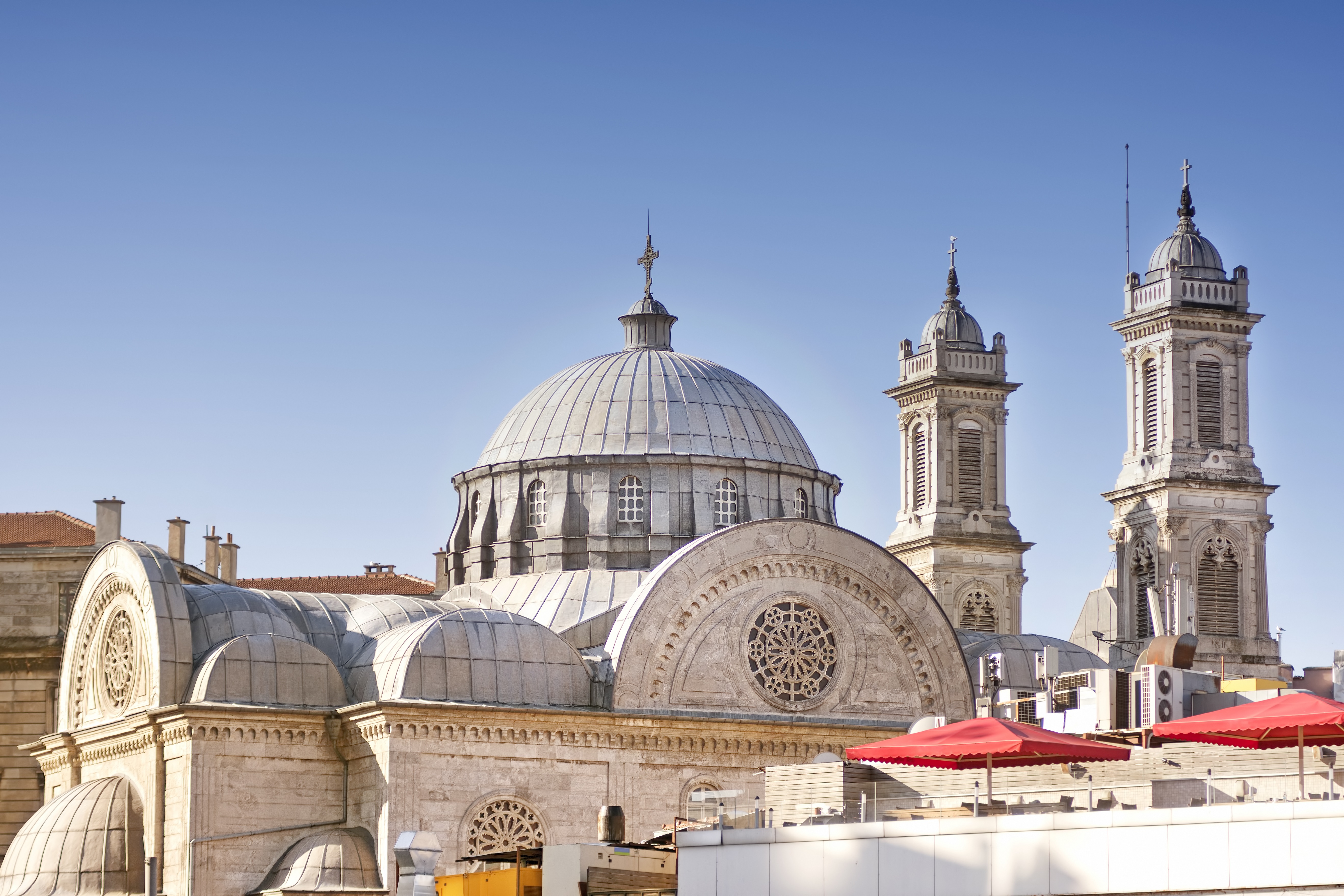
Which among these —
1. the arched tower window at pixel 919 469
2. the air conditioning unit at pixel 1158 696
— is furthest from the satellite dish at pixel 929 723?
the arched tower window at pixel 919 469

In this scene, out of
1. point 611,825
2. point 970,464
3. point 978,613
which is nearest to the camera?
point 611,825

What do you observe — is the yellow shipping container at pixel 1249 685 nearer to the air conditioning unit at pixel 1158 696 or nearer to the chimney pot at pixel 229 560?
the air conditioning unit at pixel 1158 696

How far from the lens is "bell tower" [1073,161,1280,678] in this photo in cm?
7719

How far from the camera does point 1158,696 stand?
1672 inches

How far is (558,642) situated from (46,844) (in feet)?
34.7

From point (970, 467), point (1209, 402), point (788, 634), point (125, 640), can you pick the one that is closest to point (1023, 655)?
point (788, 634)

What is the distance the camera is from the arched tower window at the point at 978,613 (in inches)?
3226

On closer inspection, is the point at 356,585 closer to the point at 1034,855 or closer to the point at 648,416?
the point at 648,416

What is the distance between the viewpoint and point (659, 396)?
56.4m

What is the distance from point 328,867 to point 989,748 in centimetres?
1488

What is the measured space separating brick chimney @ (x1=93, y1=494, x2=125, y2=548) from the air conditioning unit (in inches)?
1236

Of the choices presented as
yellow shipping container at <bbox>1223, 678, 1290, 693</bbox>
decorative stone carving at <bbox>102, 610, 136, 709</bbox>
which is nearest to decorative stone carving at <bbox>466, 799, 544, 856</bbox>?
decorative stone carving at <bbox>102, 610, 136, 709</bbox>

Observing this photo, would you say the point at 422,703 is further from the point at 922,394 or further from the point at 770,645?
the point at 922,394

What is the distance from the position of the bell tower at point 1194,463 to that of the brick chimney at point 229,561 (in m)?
27.9
